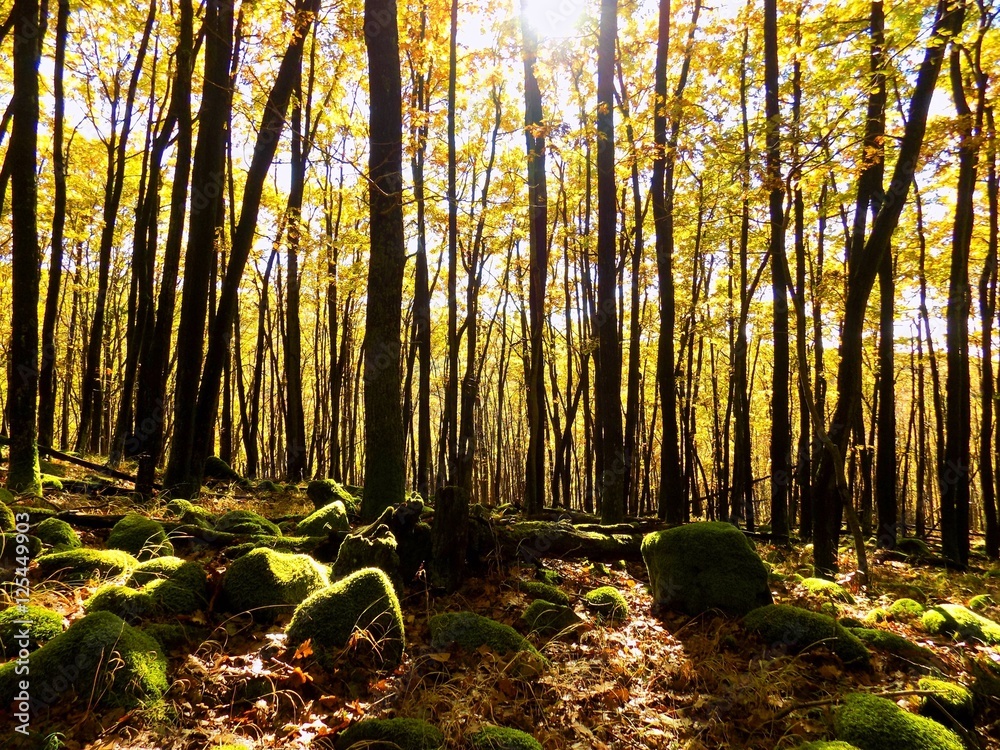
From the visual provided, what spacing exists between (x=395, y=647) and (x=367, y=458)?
9.39ft

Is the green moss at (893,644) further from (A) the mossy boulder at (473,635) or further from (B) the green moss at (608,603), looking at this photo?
(A) the mossy boulder at (473,635)

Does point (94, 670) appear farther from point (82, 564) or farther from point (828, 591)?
point (828, 591)

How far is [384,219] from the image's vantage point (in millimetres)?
6238

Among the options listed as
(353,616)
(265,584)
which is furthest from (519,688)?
(265,584)

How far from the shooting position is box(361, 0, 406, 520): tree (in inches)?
238

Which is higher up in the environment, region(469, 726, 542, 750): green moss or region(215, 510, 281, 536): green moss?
region(215, 510, 281, 536): green moss

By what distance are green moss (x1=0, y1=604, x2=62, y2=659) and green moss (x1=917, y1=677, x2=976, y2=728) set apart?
16.7 feet

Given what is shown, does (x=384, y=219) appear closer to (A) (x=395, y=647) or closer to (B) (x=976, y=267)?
(A) (x=395, y=647)

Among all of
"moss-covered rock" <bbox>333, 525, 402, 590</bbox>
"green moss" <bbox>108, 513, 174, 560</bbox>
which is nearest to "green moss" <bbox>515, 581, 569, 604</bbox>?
"moss-covered rock" <bbox>333, 525, 402, 590</bbox>

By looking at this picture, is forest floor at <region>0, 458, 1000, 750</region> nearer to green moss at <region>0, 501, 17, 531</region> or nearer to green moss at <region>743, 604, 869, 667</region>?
green moss at <region>743, 604, 869, 667</region>

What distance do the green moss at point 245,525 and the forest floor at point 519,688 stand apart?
2.23 ft

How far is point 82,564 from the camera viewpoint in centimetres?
383

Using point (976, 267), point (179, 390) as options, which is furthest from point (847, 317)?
point (976, 267)

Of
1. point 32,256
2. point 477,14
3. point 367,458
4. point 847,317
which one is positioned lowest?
point 367,458
